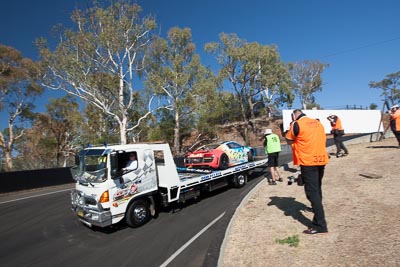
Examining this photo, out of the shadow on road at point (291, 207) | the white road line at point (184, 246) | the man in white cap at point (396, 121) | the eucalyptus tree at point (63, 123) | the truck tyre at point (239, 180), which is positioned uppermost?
the eucalyptus tree at point (63, 123)

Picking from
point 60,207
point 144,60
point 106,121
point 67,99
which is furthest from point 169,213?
point 67,99

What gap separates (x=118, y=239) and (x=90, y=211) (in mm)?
1031

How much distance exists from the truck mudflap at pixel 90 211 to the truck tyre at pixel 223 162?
5.04 m

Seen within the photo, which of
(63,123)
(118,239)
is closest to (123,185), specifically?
(118,239)

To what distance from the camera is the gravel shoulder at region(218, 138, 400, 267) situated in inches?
152

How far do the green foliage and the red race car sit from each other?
5.64m

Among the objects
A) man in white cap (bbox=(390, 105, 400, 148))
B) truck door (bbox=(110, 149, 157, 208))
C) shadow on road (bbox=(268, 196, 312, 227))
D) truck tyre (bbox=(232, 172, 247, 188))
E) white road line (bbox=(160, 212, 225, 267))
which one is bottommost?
white road line (bbox=(160, 212, 225, 267))

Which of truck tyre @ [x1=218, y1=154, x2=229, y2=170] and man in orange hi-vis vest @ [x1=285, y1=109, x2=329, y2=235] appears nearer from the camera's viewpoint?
man in orange hi-vis vest @ [x1=285, y1=109, x2=329, y2=235]

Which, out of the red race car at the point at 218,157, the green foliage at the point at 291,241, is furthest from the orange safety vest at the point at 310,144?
the red race car at the point at 218,157

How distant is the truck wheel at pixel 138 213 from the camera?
683cm

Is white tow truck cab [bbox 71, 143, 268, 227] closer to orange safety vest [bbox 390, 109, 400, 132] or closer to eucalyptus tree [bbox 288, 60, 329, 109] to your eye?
orange safety vest [bbox 390, 109, 400, 132]

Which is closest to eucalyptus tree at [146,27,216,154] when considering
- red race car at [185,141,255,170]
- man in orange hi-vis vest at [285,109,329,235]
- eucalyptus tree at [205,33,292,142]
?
eucalyptus tree at [205,33,292,142]

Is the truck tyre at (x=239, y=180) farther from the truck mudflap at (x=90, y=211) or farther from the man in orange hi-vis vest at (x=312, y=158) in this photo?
the man in orange hi-vis vest at (x=312, y=158)

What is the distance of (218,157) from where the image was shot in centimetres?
1027
